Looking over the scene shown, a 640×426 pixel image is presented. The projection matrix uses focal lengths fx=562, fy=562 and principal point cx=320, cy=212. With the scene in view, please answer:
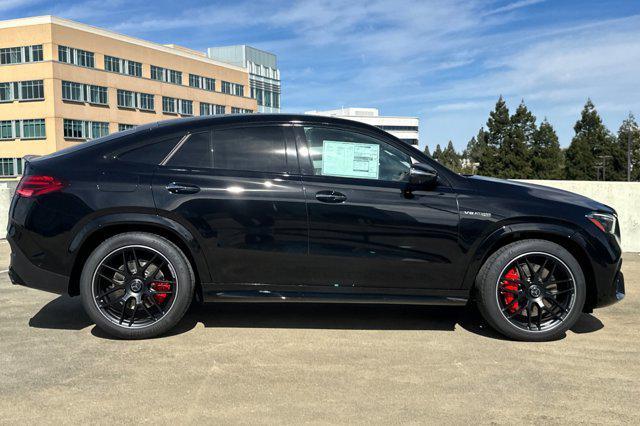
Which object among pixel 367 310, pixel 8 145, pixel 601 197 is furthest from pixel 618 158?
pixel 8 145

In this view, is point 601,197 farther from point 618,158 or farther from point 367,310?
point 618,158

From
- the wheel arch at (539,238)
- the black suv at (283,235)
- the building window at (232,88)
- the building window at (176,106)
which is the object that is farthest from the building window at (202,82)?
the wheel arch at (539,238)

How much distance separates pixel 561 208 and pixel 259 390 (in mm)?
2619

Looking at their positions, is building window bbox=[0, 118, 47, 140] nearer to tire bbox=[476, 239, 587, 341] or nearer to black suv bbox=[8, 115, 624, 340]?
black suv bbox=[8, 115, 624, 340]

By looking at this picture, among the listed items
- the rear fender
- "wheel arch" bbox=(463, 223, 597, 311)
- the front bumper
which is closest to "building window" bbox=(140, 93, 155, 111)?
the rear fender

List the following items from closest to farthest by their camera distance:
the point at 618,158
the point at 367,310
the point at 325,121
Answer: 1. the point at 325,121
2. the point at 367,310
3. the point at 618,158

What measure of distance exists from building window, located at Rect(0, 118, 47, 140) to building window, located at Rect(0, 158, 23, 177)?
84.6 inches

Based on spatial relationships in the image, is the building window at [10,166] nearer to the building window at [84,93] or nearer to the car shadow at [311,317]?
the building window at [84,93]

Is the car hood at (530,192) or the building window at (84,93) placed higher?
the building window at (84,93)

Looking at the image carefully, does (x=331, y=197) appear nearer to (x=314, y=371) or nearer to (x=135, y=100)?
(x=314, y=371)

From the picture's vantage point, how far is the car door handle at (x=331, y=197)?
164 inches

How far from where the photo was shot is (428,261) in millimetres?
4203

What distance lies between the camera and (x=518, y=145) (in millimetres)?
45000

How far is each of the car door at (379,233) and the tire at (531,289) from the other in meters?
0.28
